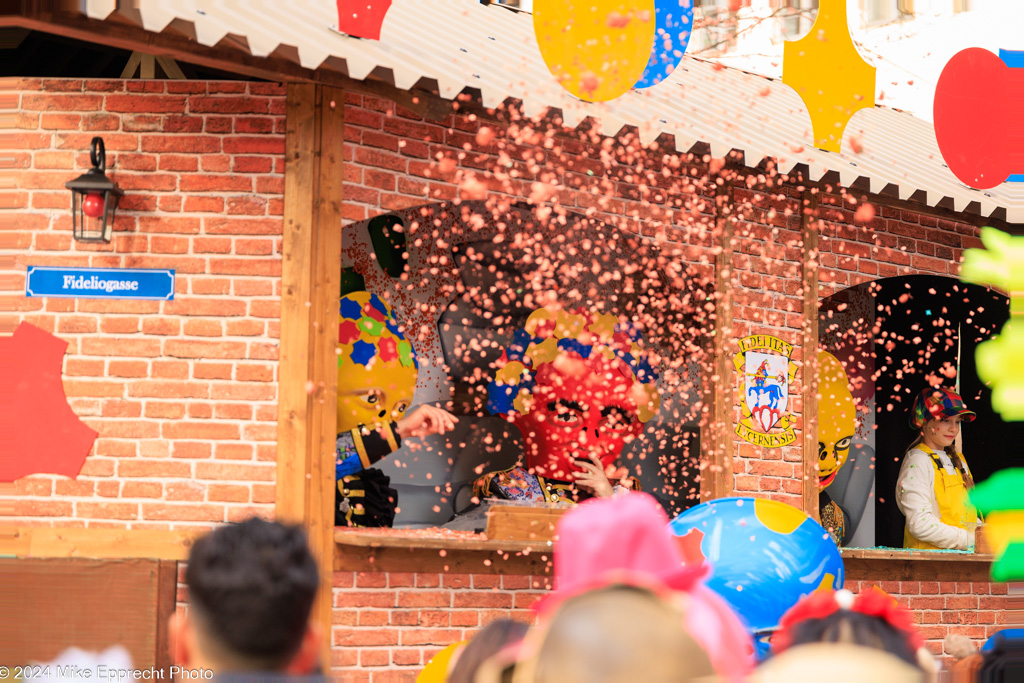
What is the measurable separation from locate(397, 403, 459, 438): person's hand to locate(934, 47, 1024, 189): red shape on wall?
3.68 m

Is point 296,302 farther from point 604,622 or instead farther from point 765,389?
point 604,622

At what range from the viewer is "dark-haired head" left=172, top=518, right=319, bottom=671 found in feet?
3.94

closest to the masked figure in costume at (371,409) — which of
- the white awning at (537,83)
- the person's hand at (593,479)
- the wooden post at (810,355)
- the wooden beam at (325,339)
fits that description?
the wooden beam at (325,339)

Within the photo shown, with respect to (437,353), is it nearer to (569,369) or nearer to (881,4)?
(569,369)

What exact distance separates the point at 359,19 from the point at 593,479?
2887 mm

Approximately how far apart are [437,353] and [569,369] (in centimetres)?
87

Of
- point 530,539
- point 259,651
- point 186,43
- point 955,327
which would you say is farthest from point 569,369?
point 259,651

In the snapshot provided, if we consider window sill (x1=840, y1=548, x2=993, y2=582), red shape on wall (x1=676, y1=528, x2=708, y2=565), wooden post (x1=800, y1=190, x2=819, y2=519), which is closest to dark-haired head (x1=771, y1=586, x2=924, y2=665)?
red shape on wall (x1=676, y1=528, x2=708, y2=565)

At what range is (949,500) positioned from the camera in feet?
21.3

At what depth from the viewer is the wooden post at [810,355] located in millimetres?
5684

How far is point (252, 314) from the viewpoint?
431 centimetres

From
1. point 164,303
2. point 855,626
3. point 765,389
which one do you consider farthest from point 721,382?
point 855,626

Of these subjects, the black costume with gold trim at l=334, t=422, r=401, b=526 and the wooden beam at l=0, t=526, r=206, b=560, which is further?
the black costume with gold trim at l=334, t=422, r=401, b=526

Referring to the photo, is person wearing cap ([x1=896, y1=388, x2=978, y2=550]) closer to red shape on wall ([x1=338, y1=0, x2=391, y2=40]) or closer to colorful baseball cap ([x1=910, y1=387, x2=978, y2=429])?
colorful baseball cap ([x1=910, y1=387, x2=978, y2=429])
